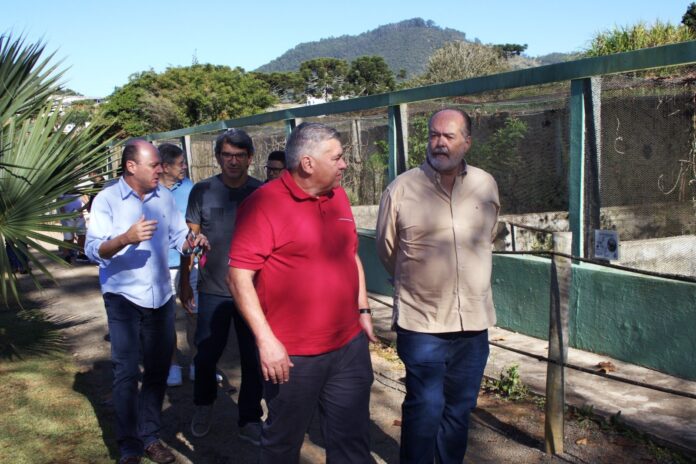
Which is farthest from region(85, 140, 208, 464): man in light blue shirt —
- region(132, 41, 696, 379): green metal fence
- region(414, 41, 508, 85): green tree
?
region(414, 41, 508, 85): green tree

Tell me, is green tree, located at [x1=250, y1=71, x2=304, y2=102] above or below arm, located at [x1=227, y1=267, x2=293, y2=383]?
above

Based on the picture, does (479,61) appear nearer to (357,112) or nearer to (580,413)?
(357,112)

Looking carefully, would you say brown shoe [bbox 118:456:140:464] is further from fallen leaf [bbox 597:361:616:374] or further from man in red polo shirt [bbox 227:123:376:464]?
fallen leaf [bbox 597:361:616:374]

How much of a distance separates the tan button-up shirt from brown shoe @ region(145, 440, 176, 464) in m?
1.68

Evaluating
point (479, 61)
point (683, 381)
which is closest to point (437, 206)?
point (683, 381)

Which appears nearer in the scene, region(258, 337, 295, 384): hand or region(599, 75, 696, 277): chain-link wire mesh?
region(258, 337, 295, 384): hand

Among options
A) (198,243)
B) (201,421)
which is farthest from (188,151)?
(198,243)

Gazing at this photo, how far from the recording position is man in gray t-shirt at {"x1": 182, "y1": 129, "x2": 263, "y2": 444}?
487 cm

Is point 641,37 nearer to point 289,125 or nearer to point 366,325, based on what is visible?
point 289,125

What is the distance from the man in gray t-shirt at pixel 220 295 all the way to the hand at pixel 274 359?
167cm

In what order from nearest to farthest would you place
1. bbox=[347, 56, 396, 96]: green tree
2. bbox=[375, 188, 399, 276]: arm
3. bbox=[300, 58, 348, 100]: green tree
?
bbox=[375, 188, 399, 276]: arm < bbox=[347, 56, 396, 96]: green tree < bbox=[300, 58, 348, 100]: green tree

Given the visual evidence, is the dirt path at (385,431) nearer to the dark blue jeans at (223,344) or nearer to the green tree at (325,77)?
Result: the dark blue jeans at (223,344)

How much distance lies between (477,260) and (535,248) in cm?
405

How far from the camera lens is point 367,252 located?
998 cm
